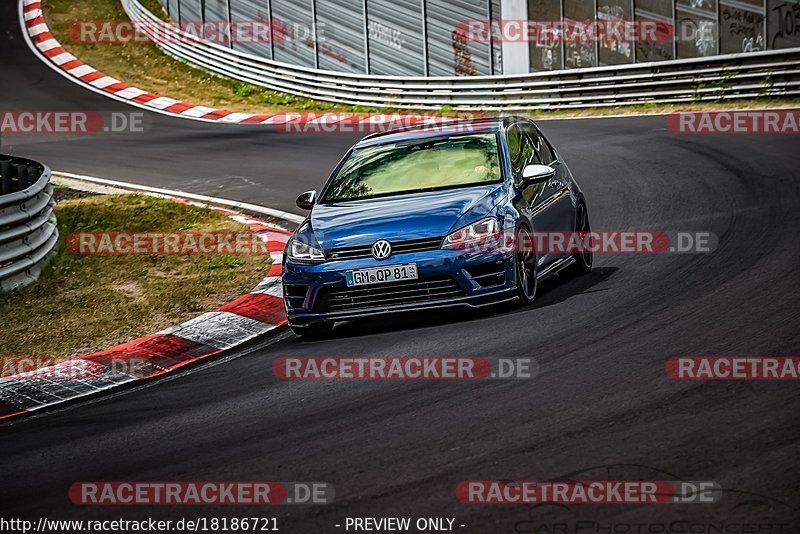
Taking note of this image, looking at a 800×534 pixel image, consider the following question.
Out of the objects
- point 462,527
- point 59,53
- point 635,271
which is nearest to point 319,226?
point 635,271

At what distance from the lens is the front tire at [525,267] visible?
9.46m

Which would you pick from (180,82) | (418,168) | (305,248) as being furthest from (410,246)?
(180,82)

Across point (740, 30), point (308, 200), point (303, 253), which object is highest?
point (740, 30)

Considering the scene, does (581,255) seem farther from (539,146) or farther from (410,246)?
(410,246)

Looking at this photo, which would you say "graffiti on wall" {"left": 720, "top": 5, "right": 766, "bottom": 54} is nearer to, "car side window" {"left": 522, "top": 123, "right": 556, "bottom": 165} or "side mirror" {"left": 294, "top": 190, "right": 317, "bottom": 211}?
"car side window" {"left": 522, "top": 123, "right": 556, "bottom": 165}

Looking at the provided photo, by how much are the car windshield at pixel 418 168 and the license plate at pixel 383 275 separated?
1.17 meters

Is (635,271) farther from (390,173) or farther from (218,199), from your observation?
(218,199)

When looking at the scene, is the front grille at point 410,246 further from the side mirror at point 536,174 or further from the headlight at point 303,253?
the side mirror at point 536,174

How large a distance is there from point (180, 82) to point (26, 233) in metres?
19.3

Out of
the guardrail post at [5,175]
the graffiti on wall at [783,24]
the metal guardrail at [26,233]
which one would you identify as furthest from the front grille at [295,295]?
the graffiti on wall at [783,24]

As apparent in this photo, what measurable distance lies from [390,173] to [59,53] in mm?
25393

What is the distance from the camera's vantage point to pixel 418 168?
10531mm

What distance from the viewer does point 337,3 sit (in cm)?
2986

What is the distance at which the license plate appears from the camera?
920 cm
